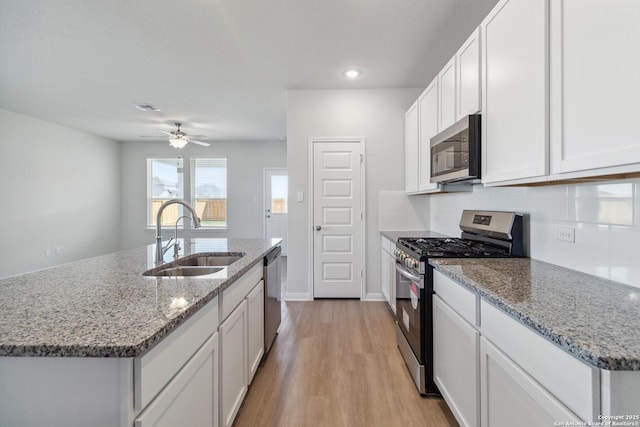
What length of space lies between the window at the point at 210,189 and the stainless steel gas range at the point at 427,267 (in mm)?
5519

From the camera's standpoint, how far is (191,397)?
104cm

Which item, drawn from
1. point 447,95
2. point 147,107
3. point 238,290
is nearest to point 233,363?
point 238,290

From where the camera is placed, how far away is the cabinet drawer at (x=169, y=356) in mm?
754

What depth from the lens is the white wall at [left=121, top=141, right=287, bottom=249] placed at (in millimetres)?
6758

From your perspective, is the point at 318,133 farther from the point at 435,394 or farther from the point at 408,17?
the point at 435,394

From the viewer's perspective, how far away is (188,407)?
3.31 ft

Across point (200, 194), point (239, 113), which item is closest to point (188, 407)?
point (239, 113)

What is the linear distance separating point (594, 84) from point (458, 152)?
3.13 feet

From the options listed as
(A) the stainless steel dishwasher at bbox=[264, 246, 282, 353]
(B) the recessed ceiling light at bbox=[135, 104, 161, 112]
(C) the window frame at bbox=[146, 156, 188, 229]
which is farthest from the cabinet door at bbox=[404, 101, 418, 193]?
(C) the window frame at bbox=[146, 156, 188, 229]

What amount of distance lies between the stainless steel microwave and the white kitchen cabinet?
1001 mm

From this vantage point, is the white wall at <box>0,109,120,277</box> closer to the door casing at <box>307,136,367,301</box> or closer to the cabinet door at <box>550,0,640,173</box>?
the door casing at <box>307,136,367,301</box>

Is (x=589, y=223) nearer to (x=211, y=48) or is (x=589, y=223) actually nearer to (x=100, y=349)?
Answer: (x=100, y=349)

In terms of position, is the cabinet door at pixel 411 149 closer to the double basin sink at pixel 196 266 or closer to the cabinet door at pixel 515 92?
the cabinet door at pixel 515 92

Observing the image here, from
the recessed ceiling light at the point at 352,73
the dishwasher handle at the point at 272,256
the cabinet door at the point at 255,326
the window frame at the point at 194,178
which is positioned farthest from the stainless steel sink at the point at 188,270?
the window frame at the point at 194,178
